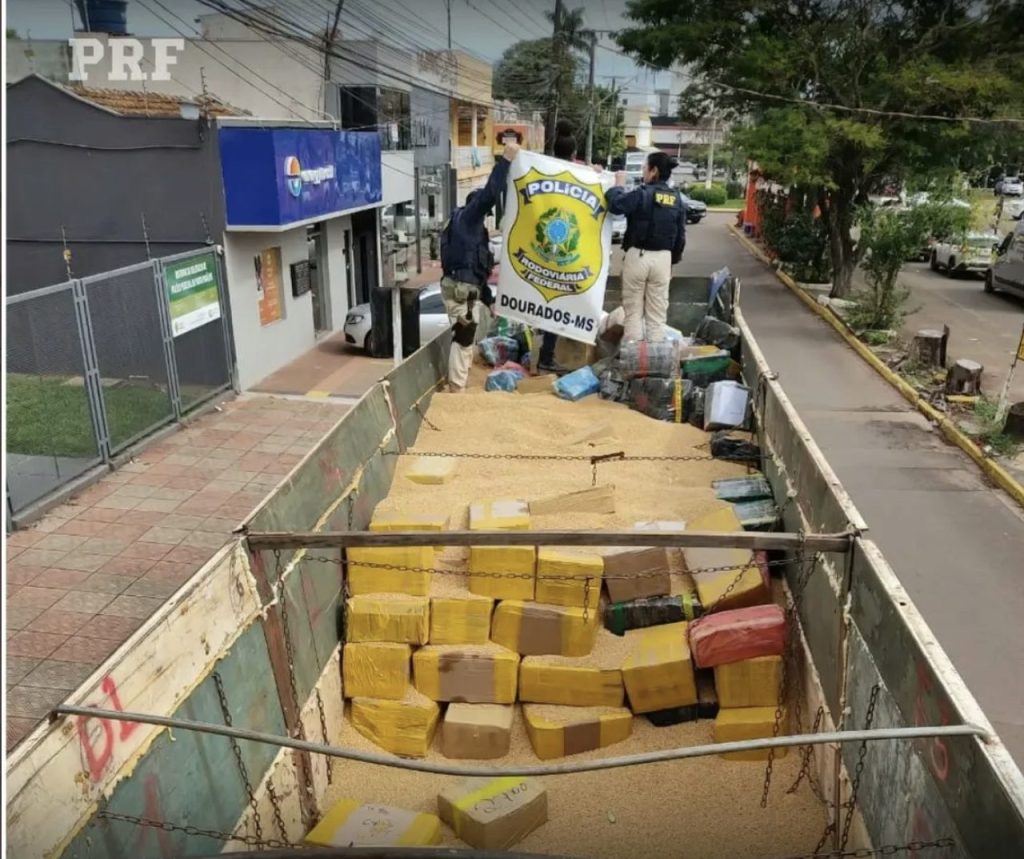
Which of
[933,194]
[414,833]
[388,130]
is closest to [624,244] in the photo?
[414,833]

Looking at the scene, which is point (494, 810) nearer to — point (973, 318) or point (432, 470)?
point (432, 470)

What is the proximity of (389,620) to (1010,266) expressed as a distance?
2014 cm

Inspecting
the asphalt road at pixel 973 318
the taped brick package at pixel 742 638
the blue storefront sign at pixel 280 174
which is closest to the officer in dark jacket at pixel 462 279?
the taped brick package at pixel 742 638

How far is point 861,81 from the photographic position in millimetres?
19672

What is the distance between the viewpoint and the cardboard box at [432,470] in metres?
6.93

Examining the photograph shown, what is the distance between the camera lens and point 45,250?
13430 mm

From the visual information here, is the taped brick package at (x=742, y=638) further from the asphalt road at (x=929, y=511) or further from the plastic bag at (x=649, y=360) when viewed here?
the plastic bag at (x=649, y=360)

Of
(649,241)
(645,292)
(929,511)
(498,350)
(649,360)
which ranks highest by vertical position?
(649,241)

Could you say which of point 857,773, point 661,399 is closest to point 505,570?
point 857,773

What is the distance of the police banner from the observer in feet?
26.8

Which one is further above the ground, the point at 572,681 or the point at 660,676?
the point at 660,676

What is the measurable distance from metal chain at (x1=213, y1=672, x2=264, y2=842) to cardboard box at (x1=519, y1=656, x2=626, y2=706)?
5.75 ft

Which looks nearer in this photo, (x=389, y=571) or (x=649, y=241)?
(x=389, y=571)

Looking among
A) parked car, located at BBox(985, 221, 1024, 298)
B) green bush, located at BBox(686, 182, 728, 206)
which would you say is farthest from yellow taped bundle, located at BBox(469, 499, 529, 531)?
green bush, located at BBox(686, 182, 728, 206)
